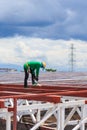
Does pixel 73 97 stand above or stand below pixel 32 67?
below

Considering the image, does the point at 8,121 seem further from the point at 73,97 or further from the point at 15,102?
the point at 73,97

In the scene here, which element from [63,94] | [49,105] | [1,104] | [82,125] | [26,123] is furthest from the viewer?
[26,123]

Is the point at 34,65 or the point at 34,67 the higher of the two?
the point at 34,65

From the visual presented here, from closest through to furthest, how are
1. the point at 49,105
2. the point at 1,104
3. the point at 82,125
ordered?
the point at 1,104 < the point at 49,105 < the point at 82,125

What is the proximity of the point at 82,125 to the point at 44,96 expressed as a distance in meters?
2.08

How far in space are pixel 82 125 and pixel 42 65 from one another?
8416 millimetres

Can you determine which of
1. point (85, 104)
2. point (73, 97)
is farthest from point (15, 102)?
point (73, 97)

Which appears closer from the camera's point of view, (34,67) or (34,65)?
(34,65)

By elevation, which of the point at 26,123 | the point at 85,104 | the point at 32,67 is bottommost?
the point at 26,123

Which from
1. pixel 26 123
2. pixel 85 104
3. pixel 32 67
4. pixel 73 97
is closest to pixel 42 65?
pixel 32 67

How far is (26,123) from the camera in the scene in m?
20.9

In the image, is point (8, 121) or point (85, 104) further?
point (85, 104)

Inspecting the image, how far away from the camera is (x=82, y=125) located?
1410 cm

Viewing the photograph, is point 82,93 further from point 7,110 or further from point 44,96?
point 7,110
